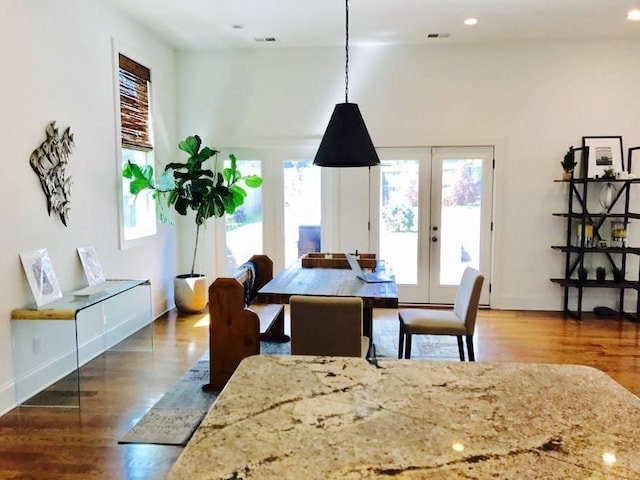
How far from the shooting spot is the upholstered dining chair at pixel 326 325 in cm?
280

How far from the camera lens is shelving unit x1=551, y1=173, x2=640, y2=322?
218 inches

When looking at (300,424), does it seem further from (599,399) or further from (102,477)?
(102,477)

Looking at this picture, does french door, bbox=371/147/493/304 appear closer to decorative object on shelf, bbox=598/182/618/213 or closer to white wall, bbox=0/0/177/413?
decorative object on shelf, bbox=598/182/618/213

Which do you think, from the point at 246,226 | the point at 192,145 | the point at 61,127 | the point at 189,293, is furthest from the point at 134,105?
the point at 189,293

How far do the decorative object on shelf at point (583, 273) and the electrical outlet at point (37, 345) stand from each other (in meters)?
5.38

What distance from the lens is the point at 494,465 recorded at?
3.00ft

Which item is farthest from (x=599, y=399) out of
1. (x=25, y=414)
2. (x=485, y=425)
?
(x=25, y=414)

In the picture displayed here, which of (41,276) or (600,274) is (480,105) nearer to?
(600,274)

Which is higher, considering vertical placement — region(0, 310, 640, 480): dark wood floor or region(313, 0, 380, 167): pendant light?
region(313, 0, 380, 167): pendant light

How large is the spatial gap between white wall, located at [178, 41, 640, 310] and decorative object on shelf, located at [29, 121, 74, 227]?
8.19ft

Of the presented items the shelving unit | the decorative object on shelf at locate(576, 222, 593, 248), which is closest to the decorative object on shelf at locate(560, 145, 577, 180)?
the shelving unit

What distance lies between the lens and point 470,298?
11.6 feet

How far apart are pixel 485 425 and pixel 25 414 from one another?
3226 mm

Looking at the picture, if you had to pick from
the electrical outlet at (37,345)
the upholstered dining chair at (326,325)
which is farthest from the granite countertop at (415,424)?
the electrical outlet at (37,345)
